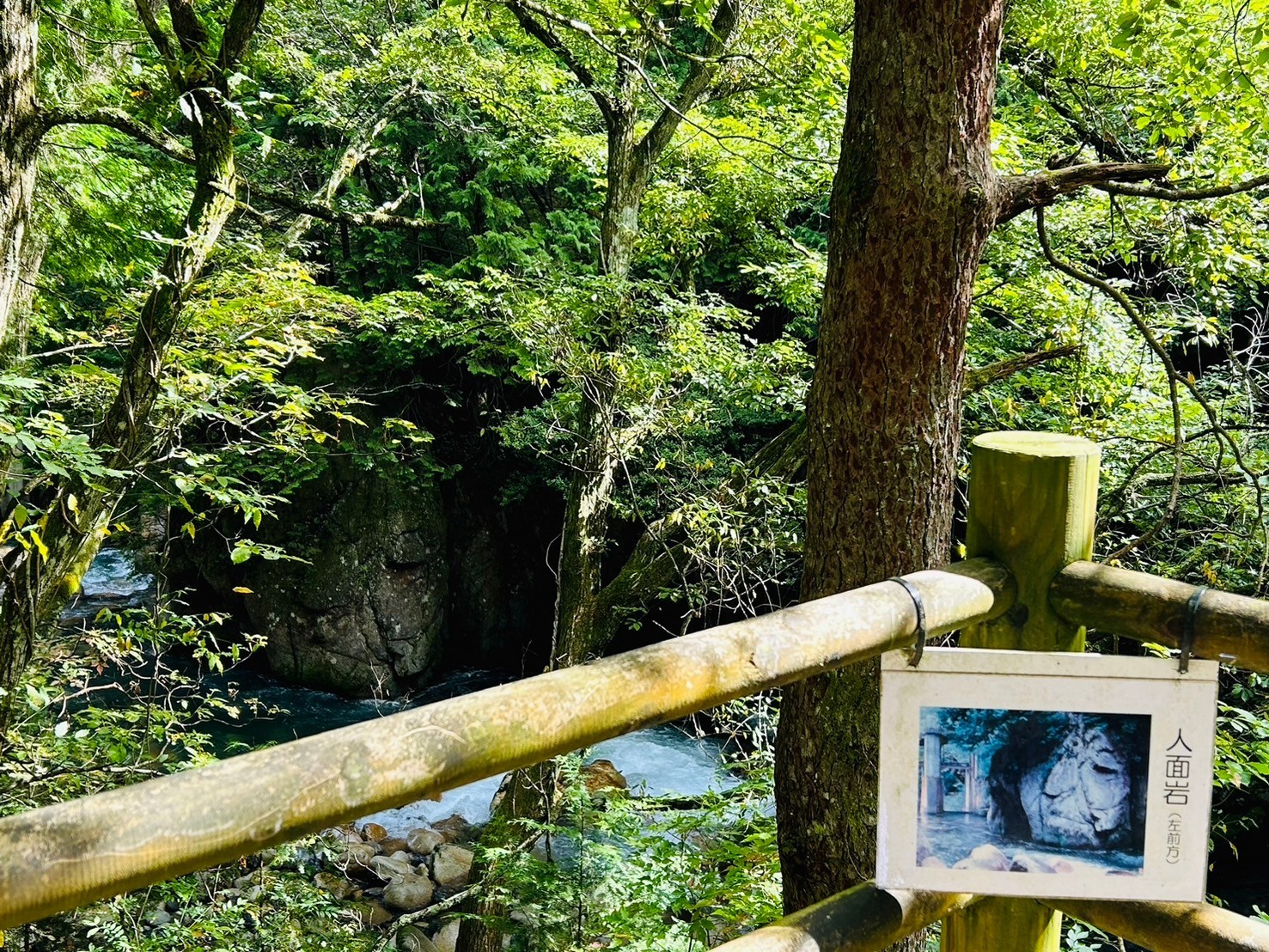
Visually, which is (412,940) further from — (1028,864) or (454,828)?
(1028,864)

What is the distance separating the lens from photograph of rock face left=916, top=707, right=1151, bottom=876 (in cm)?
118

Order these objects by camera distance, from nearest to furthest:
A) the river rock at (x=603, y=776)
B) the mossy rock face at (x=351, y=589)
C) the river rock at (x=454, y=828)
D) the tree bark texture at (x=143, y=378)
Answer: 1. the tree bark texture at (x=143, y=378)
2. the river rock at (x=454, y=828)
3. the river rock at (x=603, y=776)
4. the mossy rock face at (x=351, y=589)

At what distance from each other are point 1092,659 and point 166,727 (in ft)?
13.4

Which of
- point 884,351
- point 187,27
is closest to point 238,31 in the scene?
point 187,27

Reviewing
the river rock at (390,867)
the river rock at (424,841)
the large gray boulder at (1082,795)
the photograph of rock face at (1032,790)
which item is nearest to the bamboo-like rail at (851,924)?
the photograph of rock face at (1032,790)

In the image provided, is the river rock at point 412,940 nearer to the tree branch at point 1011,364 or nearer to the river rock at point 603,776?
the river rock at point 603,776

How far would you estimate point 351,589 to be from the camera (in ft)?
35.5

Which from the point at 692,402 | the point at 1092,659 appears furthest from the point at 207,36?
the point at 1092,659

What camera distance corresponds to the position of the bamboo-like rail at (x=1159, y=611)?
3.84ft

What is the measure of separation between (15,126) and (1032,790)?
3.82 metres

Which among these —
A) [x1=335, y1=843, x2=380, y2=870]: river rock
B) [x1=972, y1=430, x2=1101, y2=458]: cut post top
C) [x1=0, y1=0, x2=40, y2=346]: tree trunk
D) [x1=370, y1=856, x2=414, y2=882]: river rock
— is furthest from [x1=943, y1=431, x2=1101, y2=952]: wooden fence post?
[x1=370, y1=856, x2=414, y2=882]: river rock

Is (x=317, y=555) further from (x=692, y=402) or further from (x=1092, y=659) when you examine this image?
(x=1092, y=659)

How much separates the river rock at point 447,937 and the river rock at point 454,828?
1.08 m

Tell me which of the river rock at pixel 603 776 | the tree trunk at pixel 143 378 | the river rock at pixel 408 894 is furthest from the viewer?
the river rock at pixel 603 776
